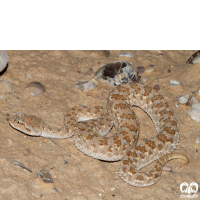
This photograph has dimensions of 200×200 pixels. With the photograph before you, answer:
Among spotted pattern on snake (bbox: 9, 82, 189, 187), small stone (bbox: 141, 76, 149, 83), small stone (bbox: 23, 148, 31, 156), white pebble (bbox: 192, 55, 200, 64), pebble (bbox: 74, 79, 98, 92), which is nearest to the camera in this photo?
small stone (bbox: 23, 148, 31, 156)

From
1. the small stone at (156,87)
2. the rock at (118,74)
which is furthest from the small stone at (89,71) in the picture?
the small stone at (156,87)

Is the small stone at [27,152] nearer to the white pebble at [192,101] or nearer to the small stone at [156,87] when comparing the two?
the small stone at [156,87]

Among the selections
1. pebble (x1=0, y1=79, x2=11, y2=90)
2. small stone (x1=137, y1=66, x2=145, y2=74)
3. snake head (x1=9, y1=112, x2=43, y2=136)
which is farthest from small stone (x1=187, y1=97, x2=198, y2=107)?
pebble (x1=0, y1=79, x2=11, y2=90)

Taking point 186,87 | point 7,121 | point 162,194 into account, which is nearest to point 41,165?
point 7,121

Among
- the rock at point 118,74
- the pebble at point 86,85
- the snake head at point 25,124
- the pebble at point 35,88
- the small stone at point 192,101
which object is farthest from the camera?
the rock at point 118,74

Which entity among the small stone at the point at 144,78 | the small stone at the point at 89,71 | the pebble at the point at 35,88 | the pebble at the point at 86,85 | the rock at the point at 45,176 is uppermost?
the pebble at the point at 35,88

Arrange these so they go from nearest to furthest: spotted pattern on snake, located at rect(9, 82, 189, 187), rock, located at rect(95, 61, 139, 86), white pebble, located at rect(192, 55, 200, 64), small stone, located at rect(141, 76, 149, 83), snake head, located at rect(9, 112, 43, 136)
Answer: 1. spotted pattern on snake, located at rect(9, 82, 189, 187)
2. snake head, located at rect(9, 112, 43, 136)
3. rock, located at rect(95, 61, 139, 86)
4. white pebble, located at rect(192, 55, 200, 64)
5. small stone, located at rect(141, 76, 149, 83)

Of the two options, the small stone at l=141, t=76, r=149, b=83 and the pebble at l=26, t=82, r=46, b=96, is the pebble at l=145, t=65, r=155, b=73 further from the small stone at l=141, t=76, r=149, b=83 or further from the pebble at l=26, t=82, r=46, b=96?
the pebble at l=26, t=82, r=46, b=96
